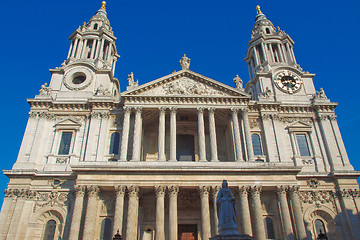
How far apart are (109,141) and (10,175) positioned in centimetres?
830

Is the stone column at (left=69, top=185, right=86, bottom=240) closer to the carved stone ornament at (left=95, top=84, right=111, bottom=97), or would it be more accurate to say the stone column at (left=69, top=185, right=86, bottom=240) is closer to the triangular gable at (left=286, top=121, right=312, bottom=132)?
the carved stone ornament at (left=95, top=84, right=111, bottom=97)

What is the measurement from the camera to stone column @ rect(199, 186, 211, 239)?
21339 mm

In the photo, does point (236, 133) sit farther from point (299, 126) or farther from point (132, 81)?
point (132, 81)

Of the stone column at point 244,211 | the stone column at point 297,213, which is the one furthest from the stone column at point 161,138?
the stone column at point 297,213

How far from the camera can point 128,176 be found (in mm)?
23250

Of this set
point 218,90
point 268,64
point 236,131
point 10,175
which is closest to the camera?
point 10,175

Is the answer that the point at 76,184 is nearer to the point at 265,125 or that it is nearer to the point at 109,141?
the point at 109,141

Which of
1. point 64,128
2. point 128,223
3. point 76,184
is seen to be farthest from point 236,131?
point 64,128

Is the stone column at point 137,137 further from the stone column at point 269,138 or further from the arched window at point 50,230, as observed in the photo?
the stone column at point 269,138

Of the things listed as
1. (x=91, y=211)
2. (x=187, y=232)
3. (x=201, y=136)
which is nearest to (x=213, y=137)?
(x=201, y=136)

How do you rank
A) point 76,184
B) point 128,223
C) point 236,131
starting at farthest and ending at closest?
point 236,131
point 76,184
point 128,223

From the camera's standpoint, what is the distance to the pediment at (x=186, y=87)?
1111 inches

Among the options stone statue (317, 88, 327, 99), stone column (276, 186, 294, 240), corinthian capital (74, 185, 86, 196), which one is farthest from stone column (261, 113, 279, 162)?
corinthian capital (74, 185, 86, 196)

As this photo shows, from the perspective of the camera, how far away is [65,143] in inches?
1083
